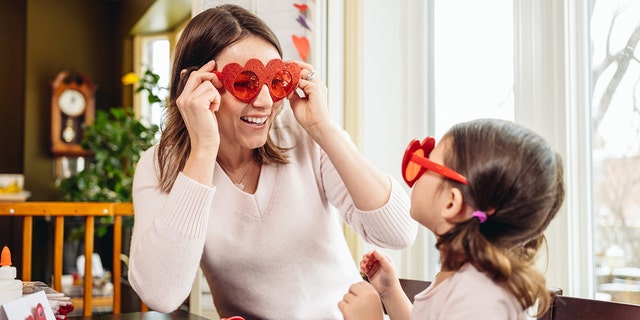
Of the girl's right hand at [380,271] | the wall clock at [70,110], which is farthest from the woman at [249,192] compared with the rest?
the wall clock at [70,110]

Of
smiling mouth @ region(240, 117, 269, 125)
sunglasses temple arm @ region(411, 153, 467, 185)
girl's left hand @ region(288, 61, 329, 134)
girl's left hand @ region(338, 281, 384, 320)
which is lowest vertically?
girl's left hand @ region(338, 281, 384, 320)

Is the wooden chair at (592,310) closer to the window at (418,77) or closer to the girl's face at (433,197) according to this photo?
the girl's face at (433,197)

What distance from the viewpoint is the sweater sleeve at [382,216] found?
1.50m

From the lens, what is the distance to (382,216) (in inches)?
58.7

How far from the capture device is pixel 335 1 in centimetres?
284

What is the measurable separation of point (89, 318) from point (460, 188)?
103cm

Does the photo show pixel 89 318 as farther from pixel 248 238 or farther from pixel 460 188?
pixel 460 188

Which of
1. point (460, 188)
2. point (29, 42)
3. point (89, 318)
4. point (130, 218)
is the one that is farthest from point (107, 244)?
point (460, 188)

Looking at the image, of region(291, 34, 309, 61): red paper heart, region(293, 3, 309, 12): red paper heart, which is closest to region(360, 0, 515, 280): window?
A: region(291, 34, 309, 61): red paper heart

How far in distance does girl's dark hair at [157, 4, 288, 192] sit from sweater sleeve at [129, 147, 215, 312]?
0.14m

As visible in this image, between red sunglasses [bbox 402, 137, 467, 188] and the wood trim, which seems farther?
the wood trim

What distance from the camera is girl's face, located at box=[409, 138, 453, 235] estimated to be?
1.05 metres

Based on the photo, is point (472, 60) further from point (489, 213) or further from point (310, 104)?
point (489, 213)

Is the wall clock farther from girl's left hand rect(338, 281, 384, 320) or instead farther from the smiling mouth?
girl's left hand rect(338, 281, 384, 320)
